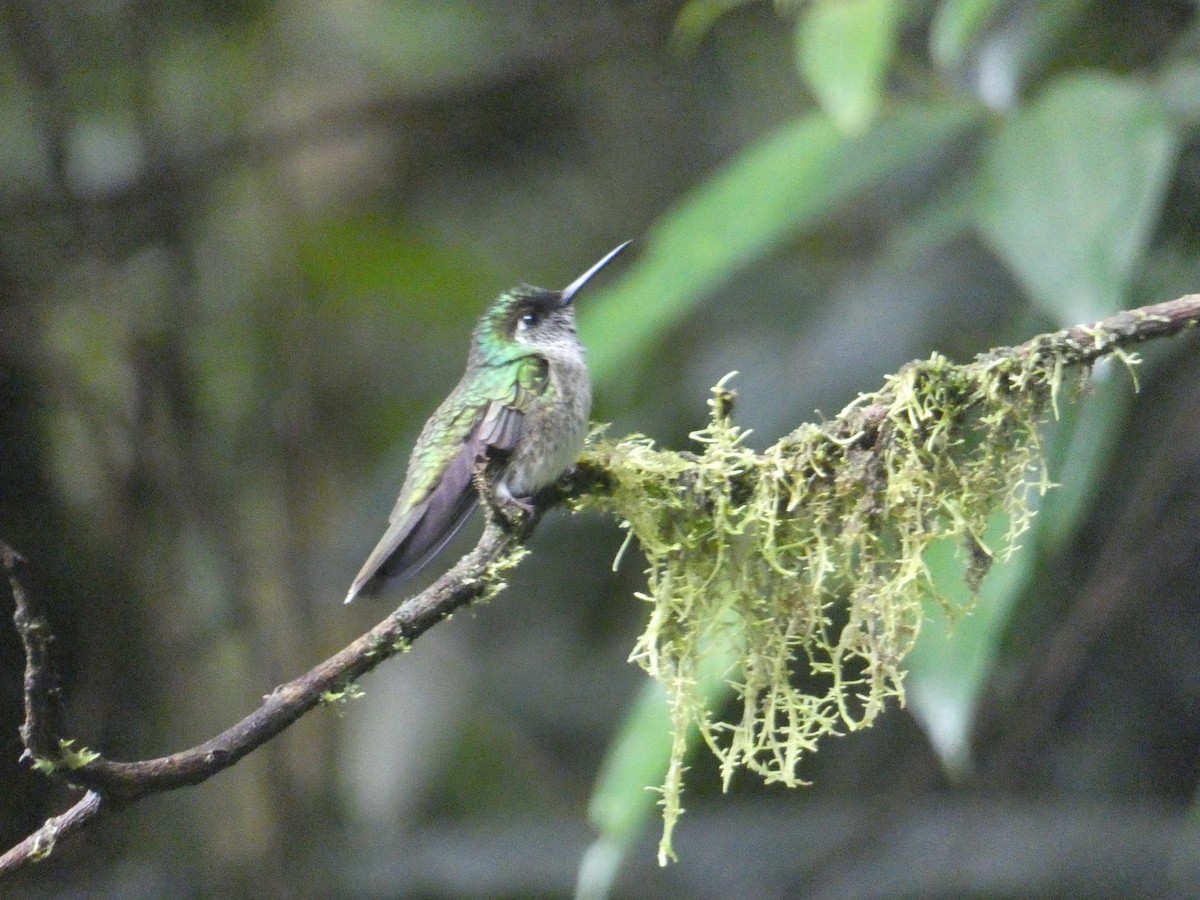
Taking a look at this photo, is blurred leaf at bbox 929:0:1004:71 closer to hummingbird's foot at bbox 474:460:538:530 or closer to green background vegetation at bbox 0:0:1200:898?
green background vegetation at bbox 0:0:1200:898

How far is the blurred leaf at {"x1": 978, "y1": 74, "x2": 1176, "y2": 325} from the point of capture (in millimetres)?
2328

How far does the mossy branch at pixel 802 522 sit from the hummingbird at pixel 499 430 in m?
0.06

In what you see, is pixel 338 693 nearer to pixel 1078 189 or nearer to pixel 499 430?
pixel 499 430

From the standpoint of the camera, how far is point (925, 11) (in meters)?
3.93

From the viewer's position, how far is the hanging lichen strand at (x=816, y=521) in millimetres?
1700

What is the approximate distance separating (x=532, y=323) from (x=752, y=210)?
536 millimetres

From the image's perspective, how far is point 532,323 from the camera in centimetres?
264

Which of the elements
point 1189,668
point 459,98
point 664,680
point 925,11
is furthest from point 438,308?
point 664,680

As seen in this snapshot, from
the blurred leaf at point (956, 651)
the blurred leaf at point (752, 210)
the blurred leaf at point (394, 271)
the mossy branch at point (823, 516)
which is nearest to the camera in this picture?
the mossy branch at point (823, 516)

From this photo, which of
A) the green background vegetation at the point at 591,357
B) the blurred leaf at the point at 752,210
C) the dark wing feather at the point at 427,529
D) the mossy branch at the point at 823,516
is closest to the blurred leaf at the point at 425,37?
the green background vegetation at the point at 591,357

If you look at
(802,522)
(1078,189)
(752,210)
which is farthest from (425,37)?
(802,522)

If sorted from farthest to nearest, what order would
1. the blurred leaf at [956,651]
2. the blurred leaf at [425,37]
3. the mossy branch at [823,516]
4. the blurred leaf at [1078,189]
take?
1. the blurred leaf at [425,37]
2. the blurred leaf at [1078,189]
3. the blurred leaf at [956,651]
4. the mossy branch at [823,516]

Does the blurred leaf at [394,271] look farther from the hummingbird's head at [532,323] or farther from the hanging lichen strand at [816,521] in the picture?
the hanging lichen strand at [816,521]

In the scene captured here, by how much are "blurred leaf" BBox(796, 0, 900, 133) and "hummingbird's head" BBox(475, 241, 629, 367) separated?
47 centimetres
